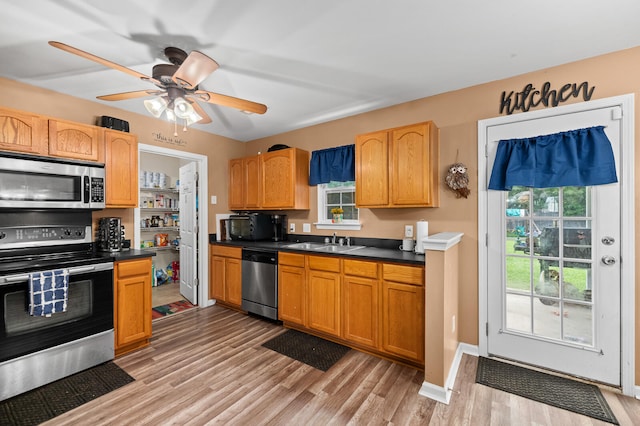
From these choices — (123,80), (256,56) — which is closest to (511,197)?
(256,56)

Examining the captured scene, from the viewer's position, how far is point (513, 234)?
2539 millimetres

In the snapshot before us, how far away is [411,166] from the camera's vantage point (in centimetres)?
276

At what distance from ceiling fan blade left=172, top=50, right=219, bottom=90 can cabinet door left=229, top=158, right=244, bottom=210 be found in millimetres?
2399

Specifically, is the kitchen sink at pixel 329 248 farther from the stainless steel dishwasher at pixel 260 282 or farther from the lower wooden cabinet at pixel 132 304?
the lower wooden cabinet at pixel 132 304

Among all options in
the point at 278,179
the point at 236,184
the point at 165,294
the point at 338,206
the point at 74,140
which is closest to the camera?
the point at 74,140

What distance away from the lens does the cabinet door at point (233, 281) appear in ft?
12.3

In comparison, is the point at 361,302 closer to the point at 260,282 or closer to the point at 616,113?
the point at 260,282

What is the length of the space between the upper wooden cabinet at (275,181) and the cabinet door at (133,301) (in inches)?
64.5

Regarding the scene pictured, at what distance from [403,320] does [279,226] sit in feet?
7.41

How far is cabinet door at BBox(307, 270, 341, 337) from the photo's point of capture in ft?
9.42

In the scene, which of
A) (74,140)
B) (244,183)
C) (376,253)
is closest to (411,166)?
(376,253)

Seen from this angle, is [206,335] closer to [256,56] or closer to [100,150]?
[100,150]

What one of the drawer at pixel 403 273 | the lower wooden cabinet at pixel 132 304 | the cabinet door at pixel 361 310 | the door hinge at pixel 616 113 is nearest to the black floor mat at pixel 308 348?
the cabinet door at pixel 361 310

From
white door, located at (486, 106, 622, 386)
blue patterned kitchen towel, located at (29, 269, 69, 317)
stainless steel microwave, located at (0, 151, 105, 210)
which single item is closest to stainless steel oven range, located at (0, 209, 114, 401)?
blue patterned kitchen towel, located at (29, 269, 69, 317)
